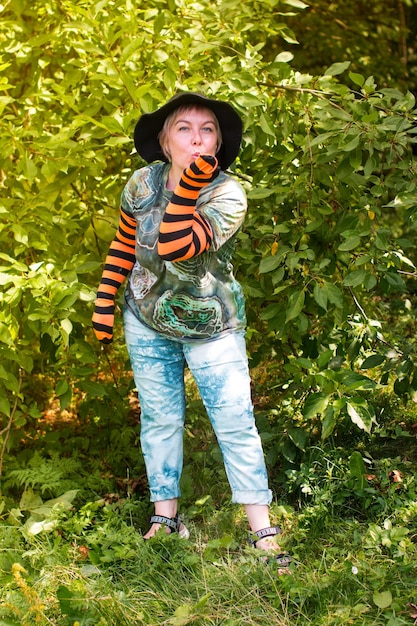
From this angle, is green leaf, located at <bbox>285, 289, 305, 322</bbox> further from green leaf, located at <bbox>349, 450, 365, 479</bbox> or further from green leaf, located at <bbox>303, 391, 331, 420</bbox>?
green leaf, located at <bbox>349, 450, 365, 479</bbox>

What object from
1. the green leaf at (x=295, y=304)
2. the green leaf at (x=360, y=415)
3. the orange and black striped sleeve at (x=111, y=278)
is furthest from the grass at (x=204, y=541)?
the orange and black striped sleeve at (x=111, y=278)

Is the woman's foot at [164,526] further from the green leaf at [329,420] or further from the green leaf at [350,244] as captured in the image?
the green leaf at [350,244]

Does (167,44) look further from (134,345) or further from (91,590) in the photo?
(91,590)

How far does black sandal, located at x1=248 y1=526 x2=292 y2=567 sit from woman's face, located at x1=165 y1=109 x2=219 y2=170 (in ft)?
4.07

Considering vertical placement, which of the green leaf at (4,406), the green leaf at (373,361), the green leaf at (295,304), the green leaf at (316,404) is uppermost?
the green leaf at (295,304)

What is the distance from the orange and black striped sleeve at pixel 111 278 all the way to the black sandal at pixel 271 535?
84 centimetres

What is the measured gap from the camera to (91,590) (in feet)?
8.70

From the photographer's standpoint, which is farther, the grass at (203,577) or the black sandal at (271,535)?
the black sandal at (271,535)

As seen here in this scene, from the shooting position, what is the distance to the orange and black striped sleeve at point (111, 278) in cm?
294

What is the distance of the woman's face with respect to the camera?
8.73ft

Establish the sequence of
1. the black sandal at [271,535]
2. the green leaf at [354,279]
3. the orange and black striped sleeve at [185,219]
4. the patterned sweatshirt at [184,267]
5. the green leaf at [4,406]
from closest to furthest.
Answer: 1. the orange and black striped sleeve at [185,219]
2. the patterned sweatshirt at [184,267]
3. the black sandal at [271,535]
4. the green leaf at [354,279]
5. the green leaf at [4,406]

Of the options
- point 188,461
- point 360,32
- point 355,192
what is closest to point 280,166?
point 355,192

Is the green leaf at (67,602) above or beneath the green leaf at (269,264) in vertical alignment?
beneath

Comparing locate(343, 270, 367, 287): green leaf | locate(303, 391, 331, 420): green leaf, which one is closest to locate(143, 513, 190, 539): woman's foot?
locate(303, 391, 331, 420): green leaf
